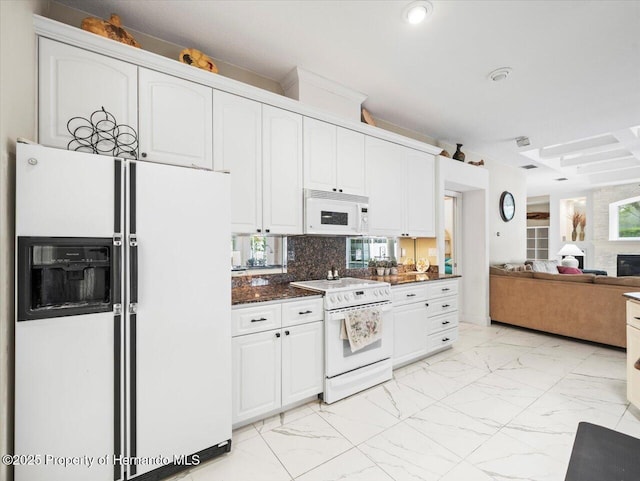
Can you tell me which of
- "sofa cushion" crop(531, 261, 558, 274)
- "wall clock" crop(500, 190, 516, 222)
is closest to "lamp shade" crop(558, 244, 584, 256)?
"sofa cushion" crop(531, 261, 558, 274)

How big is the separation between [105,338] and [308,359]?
1.40 metres

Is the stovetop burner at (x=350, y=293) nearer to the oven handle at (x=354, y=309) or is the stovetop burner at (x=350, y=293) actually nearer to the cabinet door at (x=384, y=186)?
the oven handle at (x=354, y=309)

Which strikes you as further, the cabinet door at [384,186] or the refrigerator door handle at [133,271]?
the cabinet door at [384,186]

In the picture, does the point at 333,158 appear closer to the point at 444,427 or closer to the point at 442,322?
the point at 442,322

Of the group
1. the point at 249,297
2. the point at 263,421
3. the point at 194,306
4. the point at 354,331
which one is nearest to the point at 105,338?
the point at 194,306

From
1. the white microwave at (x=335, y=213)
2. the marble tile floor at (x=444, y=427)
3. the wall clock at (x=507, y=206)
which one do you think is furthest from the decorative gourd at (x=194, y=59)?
the wall clock at (x=507, y=206)

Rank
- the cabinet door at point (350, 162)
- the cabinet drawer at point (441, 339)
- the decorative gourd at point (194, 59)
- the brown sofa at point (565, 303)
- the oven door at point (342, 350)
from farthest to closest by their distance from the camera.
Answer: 1. the brown sofa at point (565, 303)
2. the cabinet drawer at point (441, 339)
3. the cabinet door at point (350, 162)
4. the oven door at point (342, 350)
5. the decorative gourd at point (194, 59)

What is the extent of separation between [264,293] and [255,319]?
0.31 m

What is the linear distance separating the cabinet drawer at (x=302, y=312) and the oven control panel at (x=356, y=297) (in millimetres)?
82

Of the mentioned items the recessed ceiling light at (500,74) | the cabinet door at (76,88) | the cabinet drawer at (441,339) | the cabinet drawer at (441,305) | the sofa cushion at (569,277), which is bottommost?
the cabinet drawer at (441,339)

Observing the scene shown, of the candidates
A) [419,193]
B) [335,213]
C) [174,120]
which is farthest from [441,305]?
[174,120]

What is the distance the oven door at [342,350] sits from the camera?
8.01 ft

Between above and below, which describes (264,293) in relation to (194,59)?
below

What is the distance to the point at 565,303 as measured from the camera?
13.2 ft
